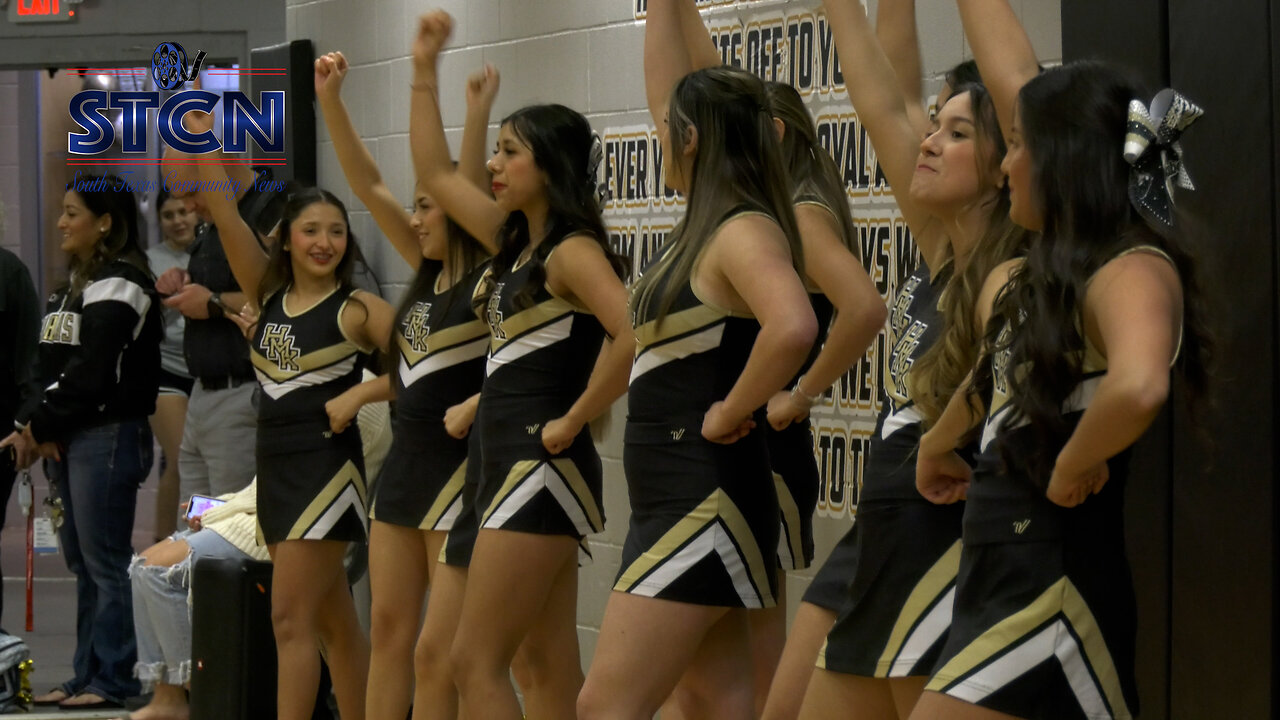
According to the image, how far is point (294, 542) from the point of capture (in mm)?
3975

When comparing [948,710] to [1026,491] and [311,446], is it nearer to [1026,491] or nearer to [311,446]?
[1026,491]

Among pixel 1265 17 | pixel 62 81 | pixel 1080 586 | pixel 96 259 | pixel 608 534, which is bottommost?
pixel 608 534

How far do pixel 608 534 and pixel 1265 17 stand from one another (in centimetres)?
237

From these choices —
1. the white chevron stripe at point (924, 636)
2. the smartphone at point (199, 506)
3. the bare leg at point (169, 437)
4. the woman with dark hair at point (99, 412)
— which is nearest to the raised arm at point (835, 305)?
the white chevron stripe at point (924, 636)

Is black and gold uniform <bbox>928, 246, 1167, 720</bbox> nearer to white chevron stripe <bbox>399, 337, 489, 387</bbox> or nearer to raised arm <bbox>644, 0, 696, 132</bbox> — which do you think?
raised arm <bbox>644, 0, 696, 132</bbox>

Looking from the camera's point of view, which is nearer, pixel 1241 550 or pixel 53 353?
pixel 1241 550

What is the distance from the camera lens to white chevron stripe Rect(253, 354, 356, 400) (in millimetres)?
4031

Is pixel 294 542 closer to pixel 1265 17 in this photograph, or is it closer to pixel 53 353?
pixel 53 353

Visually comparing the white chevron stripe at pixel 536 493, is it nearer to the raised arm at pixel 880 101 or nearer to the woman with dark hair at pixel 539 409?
the woman with dark hair at pixel 539 409

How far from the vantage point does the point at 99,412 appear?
5242 mm

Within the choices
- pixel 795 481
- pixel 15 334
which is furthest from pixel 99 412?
pixel 795 481

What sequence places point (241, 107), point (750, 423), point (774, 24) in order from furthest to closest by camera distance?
1. point (241, 107)
2. point (774, 24)
3. point (750, 423)

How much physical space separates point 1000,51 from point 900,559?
0.74 m

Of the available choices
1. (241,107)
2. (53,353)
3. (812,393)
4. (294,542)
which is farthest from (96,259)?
(812,393)
